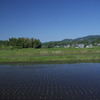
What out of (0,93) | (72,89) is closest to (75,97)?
(72,89)

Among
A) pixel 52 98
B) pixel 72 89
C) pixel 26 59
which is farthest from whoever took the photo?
pixel 26 59

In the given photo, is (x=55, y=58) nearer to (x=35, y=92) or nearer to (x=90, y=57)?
(x=90, y=57)

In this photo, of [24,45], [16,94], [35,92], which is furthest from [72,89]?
[24,45]

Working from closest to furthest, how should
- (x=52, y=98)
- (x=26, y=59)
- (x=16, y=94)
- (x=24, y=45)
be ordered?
(x=52, y=98)
(x=16, y=94)
(x=26, y=59)
(x=24, y=45)

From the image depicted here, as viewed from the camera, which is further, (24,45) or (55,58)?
(24,45)

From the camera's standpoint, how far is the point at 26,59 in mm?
38594

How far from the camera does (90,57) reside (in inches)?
1572

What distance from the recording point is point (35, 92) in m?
12.6

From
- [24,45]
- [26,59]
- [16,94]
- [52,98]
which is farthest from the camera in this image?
[24,45]

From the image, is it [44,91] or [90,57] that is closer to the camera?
[44,91]

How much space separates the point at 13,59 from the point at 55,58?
37.4 feet

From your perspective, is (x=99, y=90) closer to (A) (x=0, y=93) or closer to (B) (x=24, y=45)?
(A) (x=0, y=93)

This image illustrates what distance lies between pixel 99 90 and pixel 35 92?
18.6 ft

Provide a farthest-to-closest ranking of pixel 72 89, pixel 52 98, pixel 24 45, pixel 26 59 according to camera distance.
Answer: pixel 24 45 < pixel 26 59 < pixel 72 89 < pixel 52 98
